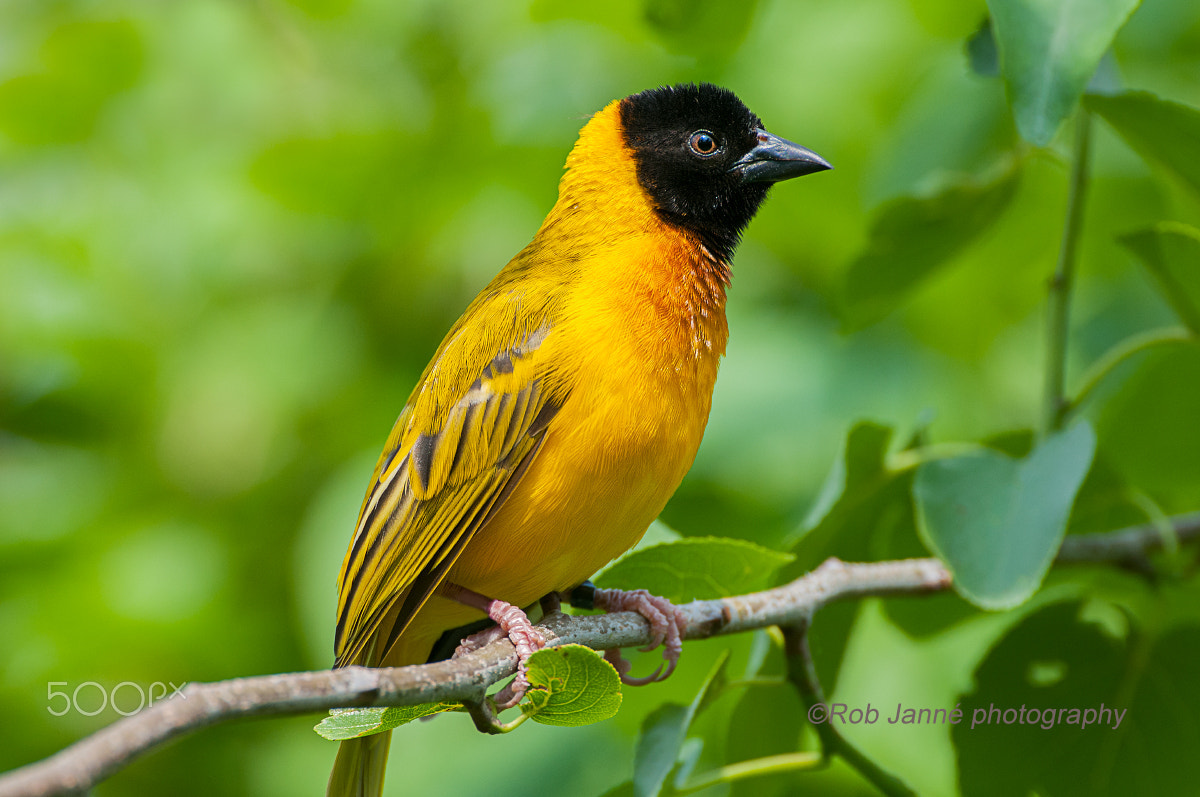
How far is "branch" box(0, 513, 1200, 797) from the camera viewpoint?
41.8 inches

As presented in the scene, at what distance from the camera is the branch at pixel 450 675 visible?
106 centimetres

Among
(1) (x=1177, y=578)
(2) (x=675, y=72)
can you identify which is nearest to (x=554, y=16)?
(2) (x=675, y=72)

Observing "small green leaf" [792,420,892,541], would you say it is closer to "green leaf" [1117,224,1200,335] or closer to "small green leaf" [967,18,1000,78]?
"green leaf" [1117,224,1200,335]

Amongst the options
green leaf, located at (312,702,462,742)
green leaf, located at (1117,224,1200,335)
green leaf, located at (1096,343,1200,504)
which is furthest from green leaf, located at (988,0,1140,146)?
green leaf, located at (312,702,462,742)

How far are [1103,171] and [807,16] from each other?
1330mm

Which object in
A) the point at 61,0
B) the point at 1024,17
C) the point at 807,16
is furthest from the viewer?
the point at 61,0

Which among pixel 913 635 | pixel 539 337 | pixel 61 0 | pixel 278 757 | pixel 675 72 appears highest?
pixel 61 0

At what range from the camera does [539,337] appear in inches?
111

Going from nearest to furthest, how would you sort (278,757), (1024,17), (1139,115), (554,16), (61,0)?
1. (1024,17)
2. (1139,115)
3. (278,757)
4. (554,16)
5. (61,0)

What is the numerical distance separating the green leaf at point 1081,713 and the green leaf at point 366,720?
1.54m

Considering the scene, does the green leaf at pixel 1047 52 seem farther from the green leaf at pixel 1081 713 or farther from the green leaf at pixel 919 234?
the green leaf at pixel 1081 713

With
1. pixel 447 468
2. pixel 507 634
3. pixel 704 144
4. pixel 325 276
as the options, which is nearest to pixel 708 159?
pixel 704 144

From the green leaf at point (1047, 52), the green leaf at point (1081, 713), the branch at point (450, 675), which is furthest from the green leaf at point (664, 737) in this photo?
the green leaf at point (1047, 52)

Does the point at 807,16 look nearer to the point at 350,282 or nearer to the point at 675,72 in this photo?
the point at 675,72
